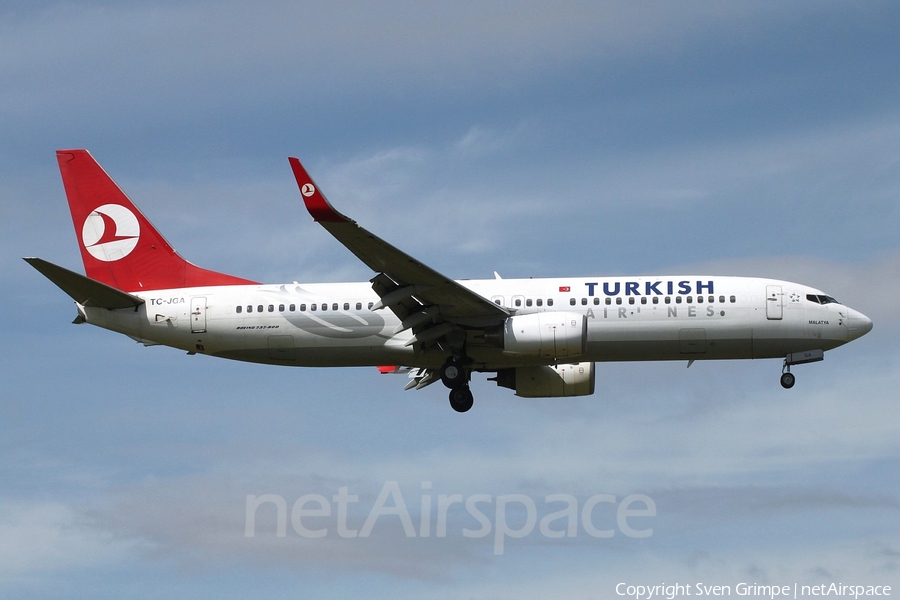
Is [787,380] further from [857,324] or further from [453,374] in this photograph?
[453,374]

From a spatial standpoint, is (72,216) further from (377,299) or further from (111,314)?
Answer: (377,299)

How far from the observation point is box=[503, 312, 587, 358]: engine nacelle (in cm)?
3772

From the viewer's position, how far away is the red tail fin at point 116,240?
43.1 meters

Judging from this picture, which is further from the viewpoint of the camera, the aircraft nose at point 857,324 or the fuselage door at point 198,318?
the fuselage door at point 198,318

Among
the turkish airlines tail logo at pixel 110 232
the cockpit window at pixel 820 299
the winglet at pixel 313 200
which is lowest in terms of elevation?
the cockpit window at pixel 820 299

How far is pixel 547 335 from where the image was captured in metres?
37.8

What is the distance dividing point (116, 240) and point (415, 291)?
1322cm

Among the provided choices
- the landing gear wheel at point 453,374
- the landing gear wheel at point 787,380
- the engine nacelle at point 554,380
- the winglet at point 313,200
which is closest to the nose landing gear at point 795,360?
the landing gear wheel at point 787,380

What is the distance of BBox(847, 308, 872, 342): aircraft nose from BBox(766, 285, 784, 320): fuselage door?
2540 millimetres

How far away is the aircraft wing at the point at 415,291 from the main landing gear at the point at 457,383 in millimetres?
1091

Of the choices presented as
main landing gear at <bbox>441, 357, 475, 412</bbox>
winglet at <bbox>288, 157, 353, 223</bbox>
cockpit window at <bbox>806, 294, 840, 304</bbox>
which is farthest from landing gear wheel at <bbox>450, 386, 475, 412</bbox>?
cockpit window at <bbox>806, 294, 840, 304</bbox>

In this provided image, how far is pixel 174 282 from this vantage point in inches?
1690

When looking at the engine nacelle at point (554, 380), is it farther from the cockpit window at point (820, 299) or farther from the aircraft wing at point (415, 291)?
the cockpit window at point (820, 299)

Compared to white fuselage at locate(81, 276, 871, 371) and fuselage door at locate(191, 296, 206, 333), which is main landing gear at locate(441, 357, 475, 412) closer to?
white fuselage at locate(81, 276, 871, 371)
